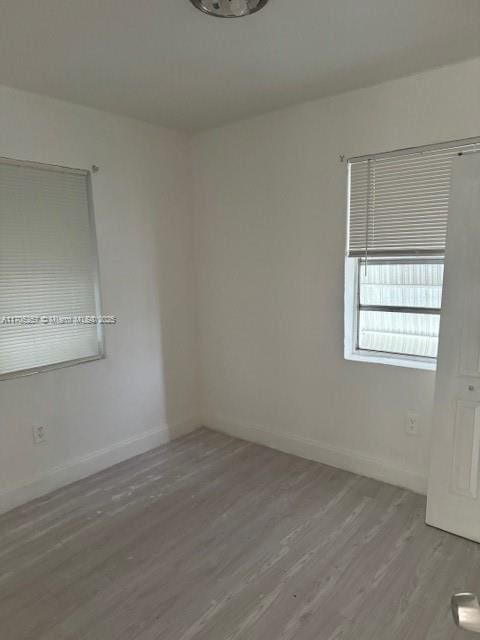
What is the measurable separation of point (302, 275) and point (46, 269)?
1.72 metres

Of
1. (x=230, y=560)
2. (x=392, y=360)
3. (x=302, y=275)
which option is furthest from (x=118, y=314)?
(x=392, y=360)

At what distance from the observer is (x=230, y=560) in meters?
2.26

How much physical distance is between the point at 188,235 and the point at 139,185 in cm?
60

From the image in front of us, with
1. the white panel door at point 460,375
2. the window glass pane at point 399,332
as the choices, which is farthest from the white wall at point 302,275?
the white panel door at point 460,375

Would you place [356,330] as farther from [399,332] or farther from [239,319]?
[239,319]

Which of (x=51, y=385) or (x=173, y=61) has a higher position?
(x=173, y=61)

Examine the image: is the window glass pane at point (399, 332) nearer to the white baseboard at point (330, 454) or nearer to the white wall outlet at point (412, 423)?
the white wall outlet at point (412, 423)

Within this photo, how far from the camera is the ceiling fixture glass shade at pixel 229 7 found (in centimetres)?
172

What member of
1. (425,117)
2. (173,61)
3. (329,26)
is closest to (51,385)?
(173,61)

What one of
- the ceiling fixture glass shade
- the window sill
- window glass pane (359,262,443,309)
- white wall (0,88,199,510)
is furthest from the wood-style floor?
the ceiling fixture glass shade

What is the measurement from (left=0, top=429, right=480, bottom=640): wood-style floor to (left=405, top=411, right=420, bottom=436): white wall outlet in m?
0.40

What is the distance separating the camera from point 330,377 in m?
3.14

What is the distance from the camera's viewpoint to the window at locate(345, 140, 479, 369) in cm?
260

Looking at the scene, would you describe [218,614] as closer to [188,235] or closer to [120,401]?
[120,401]
